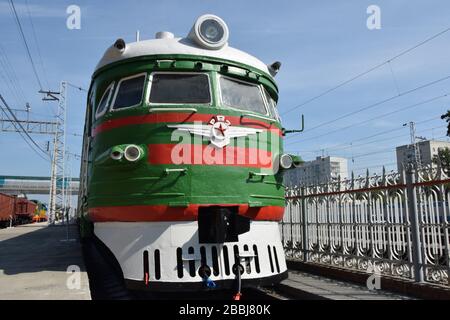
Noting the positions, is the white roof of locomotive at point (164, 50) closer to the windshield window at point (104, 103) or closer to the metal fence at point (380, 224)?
the windshield window at point (104, 103)

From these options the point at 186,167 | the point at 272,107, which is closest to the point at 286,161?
the point at 272,107

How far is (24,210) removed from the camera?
43.6 metres

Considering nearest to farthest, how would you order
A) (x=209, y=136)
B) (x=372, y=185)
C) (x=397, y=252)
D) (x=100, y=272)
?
(x=209, y=136) < (x=397, y=252) < (x=372, y=185) < (x=100, y=272)

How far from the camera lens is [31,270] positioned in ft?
21.5

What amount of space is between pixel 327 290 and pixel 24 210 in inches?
1695

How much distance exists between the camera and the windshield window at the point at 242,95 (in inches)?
238

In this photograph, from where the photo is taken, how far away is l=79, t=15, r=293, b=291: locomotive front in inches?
209

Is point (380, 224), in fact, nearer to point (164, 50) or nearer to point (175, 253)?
point (175, 253)

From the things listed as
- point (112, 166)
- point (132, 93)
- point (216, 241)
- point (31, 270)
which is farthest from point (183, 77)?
point (31, 270)

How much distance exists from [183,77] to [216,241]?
2.31m

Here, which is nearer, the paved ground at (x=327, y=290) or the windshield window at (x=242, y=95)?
the windshield window at (x=242, y=95)

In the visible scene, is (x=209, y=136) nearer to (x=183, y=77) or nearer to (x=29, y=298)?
(x=183, y=77)

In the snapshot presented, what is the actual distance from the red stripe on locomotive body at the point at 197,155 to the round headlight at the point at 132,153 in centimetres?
17

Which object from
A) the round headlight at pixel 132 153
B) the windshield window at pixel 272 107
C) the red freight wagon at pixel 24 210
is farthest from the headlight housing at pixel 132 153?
the red freight wagon at pixel 24 210
